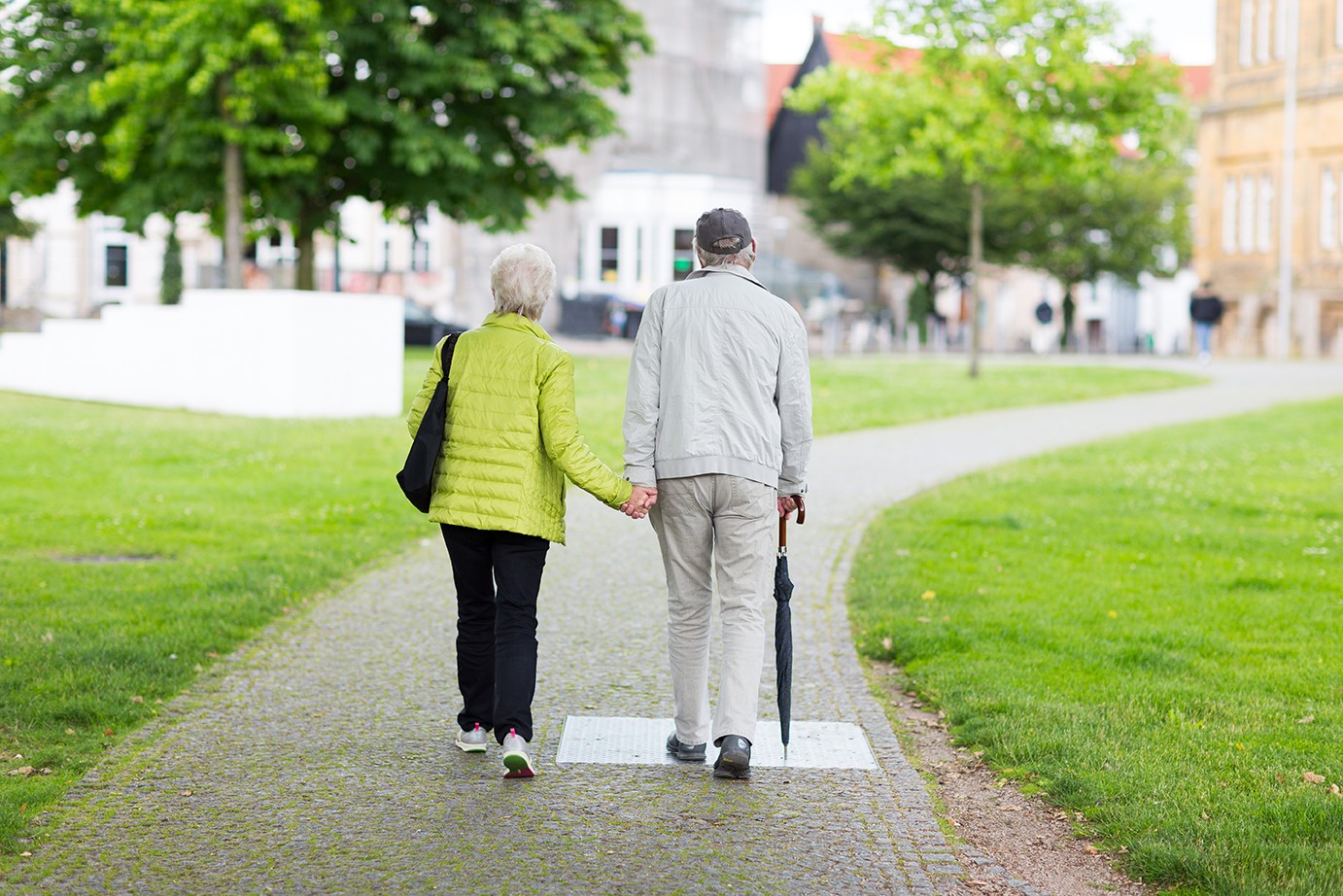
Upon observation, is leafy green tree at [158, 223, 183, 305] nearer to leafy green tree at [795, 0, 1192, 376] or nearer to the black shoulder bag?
leafy green tree at [795, 0, 1192, 376]

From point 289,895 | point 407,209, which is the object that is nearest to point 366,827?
point 289,895

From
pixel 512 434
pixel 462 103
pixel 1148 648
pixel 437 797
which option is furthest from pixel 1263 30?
pixel 437 797

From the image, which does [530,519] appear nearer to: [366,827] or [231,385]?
[366,827]

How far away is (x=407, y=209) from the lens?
3253 centimetres

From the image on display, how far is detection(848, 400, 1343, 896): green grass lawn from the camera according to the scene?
16.4ft

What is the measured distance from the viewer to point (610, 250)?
5434cm

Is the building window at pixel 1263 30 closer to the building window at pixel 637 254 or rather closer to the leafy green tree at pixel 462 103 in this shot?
the building window at pixel 637 254

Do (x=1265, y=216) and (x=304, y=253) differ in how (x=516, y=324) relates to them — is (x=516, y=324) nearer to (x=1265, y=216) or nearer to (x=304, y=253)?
(x=304, y=253)

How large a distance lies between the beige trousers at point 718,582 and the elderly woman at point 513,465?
0.62 feet

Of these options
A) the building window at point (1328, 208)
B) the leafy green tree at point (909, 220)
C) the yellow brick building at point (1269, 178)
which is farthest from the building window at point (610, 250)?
the building window at point (1328, 208)

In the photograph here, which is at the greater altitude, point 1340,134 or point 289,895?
point 1340,134

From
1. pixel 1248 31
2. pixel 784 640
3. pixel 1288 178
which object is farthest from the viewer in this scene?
pixel 1248 31

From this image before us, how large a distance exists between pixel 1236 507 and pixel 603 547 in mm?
5296

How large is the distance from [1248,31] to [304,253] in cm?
3191
